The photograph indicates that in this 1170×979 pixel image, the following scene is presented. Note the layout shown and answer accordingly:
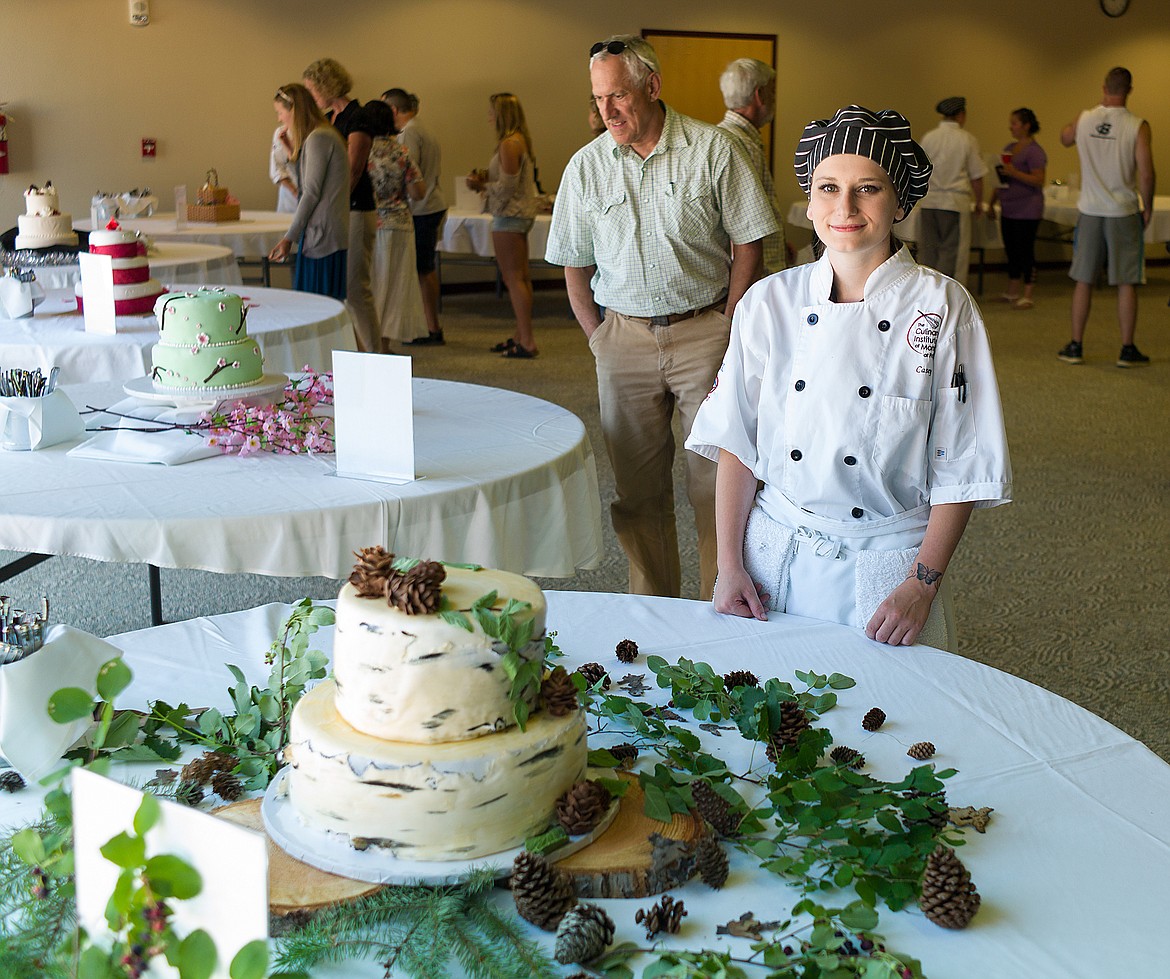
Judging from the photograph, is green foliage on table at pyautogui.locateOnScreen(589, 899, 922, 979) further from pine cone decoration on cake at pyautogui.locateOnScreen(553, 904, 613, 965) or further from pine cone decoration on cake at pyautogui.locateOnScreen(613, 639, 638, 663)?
pine cone decoration on cake at pyautogui.locateOnScreen(613, 639, 638, 663)

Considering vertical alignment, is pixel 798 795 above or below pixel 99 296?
below

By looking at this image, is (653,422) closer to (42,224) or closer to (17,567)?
(17,567)

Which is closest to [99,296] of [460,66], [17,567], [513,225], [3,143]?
[17,567]

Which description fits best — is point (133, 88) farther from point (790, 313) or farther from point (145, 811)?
point (145, 811)

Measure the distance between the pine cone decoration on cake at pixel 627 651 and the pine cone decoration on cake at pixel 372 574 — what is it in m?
0.53

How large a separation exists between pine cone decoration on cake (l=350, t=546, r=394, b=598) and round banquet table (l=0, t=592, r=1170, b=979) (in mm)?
259

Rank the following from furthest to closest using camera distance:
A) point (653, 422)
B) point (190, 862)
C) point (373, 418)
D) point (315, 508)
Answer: point (653, 422), point (373, 418), point (315, 508), point (190, 862)

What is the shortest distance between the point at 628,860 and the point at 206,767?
1.32 ft

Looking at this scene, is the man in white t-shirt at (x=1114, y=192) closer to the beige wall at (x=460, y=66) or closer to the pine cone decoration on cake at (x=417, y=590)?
the beige wall at (x=460, y=66)

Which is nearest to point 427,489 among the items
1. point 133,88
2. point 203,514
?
point 203,514

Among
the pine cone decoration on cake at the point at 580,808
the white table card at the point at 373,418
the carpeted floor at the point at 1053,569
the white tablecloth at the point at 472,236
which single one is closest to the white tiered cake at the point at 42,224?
the carpeted floor at the point at 1053,569

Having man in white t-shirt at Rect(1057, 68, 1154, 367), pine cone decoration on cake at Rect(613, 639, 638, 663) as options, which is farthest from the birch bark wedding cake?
man in white t-shirt at Rect(1057, 68, 1154, 367)

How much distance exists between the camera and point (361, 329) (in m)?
6.93

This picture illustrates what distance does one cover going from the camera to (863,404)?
1.78 m
